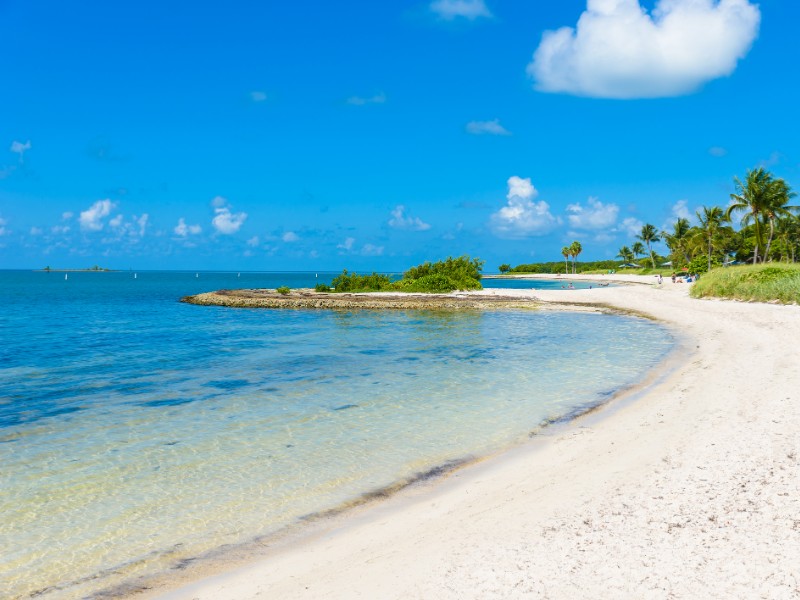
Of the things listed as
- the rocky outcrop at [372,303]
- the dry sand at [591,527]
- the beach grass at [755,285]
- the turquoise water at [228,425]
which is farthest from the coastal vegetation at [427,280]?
the dry sand at [591,527]

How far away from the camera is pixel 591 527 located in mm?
6391

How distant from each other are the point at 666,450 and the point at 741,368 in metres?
9.39

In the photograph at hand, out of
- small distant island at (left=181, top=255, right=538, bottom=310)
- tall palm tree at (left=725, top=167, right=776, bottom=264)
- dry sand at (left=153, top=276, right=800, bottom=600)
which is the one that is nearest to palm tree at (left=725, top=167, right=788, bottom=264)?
tall palm tree at (left=725, top=167, right=776, bottom=264)

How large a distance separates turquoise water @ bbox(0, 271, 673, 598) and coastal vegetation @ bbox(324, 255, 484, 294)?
38.0 meters

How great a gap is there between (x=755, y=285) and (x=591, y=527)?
41941mm

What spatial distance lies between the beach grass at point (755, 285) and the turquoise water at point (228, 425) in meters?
14.4

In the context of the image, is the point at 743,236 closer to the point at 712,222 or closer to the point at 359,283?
the point at 712,222

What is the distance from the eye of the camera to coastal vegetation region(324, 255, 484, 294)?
67744 millimetres

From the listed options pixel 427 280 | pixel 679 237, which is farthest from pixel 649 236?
pixel 427 280

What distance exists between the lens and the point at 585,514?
683 centimetres

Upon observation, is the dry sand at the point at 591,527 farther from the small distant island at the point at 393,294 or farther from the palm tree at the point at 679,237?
the palm tree at the point at 679,237

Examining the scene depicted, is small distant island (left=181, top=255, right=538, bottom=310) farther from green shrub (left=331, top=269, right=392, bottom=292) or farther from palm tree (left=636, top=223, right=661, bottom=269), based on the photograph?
palm tree (left=636, top=223, right=661, bottom=269)

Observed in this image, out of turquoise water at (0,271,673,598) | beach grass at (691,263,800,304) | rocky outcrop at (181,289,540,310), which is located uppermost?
beach grass at (691,263,800,304)

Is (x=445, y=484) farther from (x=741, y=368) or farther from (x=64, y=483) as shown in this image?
(x=741, y=368)
